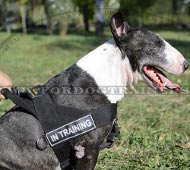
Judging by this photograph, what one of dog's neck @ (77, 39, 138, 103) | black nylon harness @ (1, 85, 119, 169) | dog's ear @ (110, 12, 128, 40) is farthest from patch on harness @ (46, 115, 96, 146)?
dog's ear @ (110, 12, 128, 40)

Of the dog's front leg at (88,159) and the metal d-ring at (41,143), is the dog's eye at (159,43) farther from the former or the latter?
the metal d-ring at (41,143)

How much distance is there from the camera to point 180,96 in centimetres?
782

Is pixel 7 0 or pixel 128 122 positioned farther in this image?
pixel 7 0

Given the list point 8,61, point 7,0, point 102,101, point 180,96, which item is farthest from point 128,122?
point 7,0

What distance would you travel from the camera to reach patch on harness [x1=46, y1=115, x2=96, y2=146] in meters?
3.17

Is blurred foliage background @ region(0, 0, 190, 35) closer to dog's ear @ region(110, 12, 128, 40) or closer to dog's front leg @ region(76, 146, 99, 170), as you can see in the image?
dog's ear @ region(110, 12, 128, 40)

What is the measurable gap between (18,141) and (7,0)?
35.7 meters

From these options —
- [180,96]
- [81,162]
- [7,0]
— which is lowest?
[7,0]

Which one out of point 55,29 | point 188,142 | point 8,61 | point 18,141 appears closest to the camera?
point 18,141

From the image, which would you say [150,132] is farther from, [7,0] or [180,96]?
[7,0]

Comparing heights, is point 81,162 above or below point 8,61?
above

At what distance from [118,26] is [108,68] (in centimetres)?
33

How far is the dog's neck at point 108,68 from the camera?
3.25 m

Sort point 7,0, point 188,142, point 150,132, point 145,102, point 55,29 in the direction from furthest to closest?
1. point 7,0
2. point 55,29
3. point 145,102
4. point 150,132
5. point 188,142
